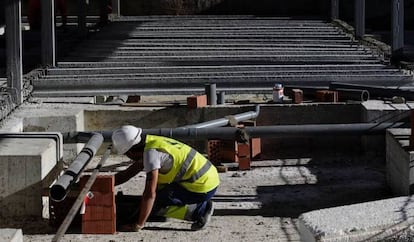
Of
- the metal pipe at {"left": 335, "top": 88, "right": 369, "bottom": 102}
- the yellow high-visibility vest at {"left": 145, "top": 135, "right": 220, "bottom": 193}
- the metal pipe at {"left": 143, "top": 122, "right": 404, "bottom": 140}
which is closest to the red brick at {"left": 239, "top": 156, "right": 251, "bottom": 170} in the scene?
the metal pipe at {"left": 143, "top": 122, "right": 404, "bottom": 140}

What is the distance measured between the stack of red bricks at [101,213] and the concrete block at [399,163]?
110 inches

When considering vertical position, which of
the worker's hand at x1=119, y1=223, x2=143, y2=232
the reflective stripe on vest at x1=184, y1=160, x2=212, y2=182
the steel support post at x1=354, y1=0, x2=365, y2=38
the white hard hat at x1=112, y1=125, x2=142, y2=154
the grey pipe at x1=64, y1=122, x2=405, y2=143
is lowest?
the worker's hand at x1=119, y1=223, x2=143, y2=232

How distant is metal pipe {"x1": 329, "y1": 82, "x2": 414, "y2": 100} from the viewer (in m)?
12.2

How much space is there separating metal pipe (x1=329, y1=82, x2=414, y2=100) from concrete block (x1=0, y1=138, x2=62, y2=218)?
532 centimetres

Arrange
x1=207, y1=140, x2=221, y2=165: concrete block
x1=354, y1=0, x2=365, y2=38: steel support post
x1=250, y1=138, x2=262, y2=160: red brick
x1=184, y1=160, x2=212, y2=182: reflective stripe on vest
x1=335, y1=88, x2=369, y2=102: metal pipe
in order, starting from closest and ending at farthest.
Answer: x1=184, y1=160, x2=212, y2=182: reflective stripe on vest < x1=207, y1=140, x2=221, y2=165: concrete block < x1=250, y1=138, x2=262, y2=160: red brick < x1=335, y1=88, x2=369, y2=102: metal pipe < x1=354, y1=0, x2=365, y2=38: steel support post

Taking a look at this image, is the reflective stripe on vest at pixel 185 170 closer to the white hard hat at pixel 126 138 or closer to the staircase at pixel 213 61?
the white hard hat at pixel 126 138

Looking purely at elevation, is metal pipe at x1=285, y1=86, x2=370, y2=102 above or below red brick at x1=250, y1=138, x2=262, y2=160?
above

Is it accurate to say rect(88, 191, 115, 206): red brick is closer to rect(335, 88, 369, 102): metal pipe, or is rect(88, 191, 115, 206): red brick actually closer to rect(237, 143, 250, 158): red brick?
rect(237, 143, 250, 158): red brick

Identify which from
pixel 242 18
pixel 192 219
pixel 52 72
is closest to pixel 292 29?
pixel 242 18

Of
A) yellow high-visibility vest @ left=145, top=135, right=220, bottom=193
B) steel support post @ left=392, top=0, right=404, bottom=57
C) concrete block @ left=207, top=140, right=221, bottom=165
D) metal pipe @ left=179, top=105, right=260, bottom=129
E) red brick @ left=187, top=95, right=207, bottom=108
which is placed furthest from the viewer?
steel support post @ left=392, top=0, right=404, bottom=57

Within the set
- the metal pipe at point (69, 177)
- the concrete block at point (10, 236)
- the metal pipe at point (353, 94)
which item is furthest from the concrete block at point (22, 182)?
the metal pipe at point (353, 94)

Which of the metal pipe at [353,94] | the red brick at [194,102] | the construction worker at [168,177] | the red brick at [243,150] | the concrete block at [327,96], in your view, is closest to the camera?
the construction worker at [168,177]

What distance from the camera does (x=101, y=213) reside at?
8.37 meters

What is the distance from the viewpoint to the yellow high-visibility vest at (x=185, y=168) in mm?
8344
